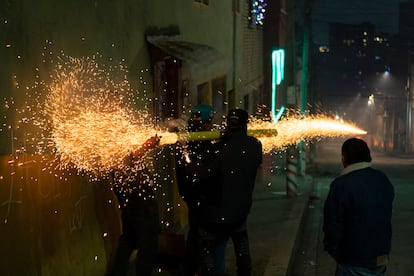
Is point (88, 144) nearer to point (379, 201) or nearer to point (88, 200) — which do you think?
point (88, 200)

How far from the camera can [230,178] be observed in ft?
19.9

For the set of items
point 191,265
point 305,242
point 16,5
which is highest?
point 16,5

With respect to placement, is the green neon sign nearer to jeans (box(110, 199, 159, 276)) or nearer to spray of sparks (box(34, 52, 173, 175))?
spray of sparks (box(34, 52, 173, 175))

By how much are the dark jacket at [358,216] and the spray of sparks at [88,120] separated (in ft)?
6.04

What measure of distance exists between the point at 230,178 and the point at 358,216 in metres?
1.31

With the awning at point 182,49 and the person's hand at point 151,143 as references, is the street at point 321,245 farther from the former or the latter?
the person's hand at point 151,143

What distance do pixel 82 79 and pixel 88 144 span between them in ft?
2.05

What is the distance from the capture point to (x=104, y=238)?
668 centimetres

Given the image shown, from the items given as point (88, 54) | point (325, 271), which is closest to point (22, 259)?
point (88, 54)

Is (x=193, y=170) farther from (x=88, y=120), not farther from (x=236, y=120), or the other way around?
(x=88, y=120)

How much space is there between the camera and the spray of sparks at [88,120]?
5.45 meters

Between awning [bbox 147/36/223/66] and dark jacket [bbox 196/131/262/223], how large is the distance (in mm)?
2620

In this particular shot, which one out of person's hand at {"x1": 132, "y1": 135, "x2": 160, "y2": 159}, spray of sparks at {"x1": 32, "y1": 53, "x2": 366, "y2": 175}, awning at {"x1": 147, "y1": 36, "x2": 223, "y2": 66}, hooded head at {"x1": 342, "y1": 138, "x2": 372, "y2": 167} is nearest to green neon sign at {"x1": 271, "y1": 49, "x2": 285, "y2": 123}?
awning at {"x1": 147, "y1": 36, "x2": 223, "y2": 66}

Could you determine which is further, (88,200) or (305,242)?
(305,242)
